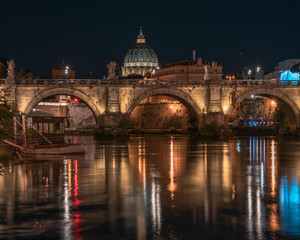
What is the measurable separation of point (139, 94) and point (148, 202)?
45870mm

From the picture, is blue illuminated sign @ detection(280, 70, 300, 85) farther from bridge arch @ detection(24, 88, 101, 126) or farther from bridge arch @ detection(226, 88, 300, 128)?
bridge arch @ detection(24, 88, 101, 126)

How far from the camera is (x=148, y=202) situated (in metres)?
15.9

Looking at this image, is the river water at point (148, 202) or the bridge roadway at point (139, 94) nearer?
the river water at point (148, 202)

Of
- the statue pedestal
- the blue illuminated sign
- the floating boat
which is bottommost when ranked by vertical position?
the floating boat

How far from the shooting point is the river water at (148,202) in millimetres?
12594

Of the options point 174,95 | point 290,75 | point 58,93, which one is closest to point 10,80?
point 58,93

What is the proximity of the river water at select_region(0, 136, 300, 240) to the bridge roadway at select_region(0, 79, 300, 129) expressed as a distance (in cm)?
3380

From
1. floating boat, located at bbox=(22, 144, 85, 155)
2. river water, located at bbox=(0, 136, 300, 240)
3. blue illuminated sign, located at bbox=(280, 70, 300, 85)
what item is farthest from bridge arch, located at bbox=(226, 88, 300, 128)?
river water, located at bbox=(0, 136, 300, 240)

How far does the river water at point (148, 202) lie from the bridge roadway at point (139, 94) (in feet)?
111

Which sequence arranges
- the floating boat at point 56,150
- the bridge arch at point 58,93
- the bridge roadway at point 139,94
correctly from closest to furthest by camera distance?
the floating boat at point 56,150 → the bridge arch at point 58,93 → the bridge roadway at point 139,94

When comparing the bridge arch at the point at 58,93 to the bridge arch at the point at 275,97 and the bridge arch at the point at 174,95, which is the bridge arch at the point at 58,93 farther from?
the bridge arch at the point at 275,97

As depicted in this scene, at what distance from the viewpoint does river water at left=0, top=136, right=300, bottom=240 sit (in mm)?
12594

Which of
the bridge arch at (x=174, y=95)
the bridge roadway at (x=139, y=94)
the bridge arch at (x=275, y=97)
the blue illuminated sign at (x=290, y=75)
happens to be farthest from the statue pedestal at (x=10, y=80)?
the blue illuminated sign at (x=290, y=75)

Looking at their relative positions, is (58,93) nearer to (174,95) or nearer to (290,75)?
(174,95)
